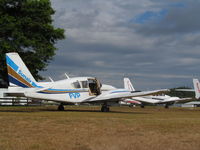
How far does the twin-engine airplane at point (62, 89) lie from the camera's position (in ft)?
81.0

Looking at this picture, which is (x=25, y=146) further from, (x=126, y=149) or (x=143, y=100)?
(x=143, y=100)

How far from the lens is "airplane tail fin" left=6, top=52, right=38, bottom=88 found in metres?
24.6

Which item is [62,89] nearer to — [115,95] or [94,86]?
[94,86]

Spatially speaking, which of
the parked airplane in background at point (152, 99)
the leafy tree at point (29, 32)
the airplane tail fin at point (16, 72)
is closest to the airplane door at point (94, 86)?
the airplane tail fin at point (16, 72)

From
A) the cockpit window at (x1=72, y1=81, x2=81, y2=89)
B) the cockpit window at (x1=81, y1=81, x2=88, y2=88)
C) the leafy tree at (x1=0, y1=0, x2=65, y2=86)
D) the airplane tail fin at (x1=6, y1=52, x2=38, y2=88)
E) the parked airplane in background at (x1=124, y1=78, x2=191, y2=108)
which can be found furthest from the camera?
the parked airplane in background at (x1=124, y1=78, x2=191, y2=108)

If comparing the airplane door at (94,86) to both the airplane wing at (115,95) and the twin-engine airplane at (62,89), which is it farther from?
the airplane wing at (115,95)

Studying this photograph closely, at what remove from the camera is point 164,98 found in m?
60.5

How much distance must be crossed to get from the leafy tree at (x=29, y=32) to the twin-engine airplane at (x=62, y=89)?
1333 centimetres

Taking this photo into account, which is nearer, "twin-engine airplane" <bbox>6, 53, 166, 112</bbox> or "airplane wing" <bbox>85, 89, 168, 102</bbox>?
"twin-engine airplane" <bbox>6, 53, 166, 112</bbox>

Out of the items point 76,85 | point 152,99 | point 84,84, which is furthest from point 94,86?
point 152,99

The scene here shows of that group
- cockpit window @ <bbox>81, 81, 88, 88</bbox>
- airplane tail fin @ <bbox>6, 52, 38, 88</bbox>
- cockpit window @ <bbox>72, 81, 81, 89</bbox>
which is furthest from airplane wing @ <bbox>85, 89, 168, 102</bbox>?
airplane tail fin @ <bbox>6, 52, 38, 88</bbox>

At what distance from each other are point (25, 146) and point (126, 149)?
252 cm

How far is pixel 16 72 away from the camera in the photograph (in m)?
24.8

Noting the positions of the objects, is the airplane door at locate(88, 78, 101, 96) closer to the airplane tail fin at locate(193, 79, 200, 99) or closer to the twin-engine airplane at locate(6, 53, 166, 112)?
the twin-engine airplane at locate(6, 53, 166, 112)
